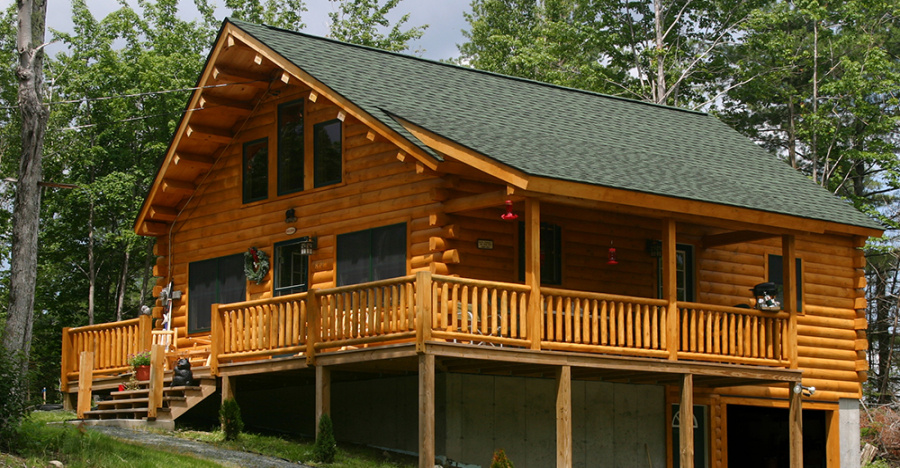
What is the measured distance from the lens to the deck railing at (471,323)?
15.5 metres

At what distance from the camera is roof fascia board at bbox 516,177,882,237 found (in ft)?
52.3

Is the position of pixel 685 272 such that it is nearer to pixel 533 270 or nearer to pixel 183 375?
pixel 533 270

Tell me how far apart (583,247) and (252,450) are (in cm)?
691

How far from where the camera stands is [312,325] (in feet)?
55.7

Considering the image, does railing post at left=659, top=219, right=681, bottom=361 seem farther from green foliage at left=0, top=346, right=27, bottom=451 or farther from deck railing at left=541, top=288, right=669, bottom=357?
green foliage at left=0, top=346, right=27, bottom=451

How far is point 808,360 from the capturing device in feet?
71.8

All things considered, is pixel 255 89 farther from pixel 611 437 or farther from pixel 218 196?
pixel 611 437

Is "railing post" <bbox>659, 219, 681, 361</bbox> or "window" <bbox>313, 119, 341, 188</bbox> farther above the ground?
"window" <bbox>313, 119, 341, 188</bbox>

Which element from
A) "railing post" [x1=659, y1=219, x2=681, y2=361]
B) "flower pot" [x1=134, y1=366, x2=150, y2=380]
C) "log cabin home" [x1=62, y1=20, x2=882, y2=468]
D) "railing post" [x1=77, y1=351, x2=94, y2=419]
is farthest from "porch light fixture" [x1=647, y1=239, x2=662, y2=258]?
"railing post" [x1=77, y1=351, x2=94, y2=419]

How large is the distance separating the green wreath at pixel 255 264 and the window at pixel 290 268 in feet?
0.80

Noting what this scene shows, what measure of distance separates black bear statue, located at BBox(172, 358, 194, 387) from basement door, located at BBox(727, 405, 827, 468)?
39.4 feet

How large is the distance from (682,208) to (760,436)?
11.7 metres

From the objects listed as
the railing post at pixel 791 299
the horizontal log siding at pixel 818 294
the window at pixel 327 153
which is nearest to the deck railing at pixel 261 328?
the window at pixel 327 153

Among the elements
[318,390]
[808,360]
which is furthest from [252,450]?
[808,360]
